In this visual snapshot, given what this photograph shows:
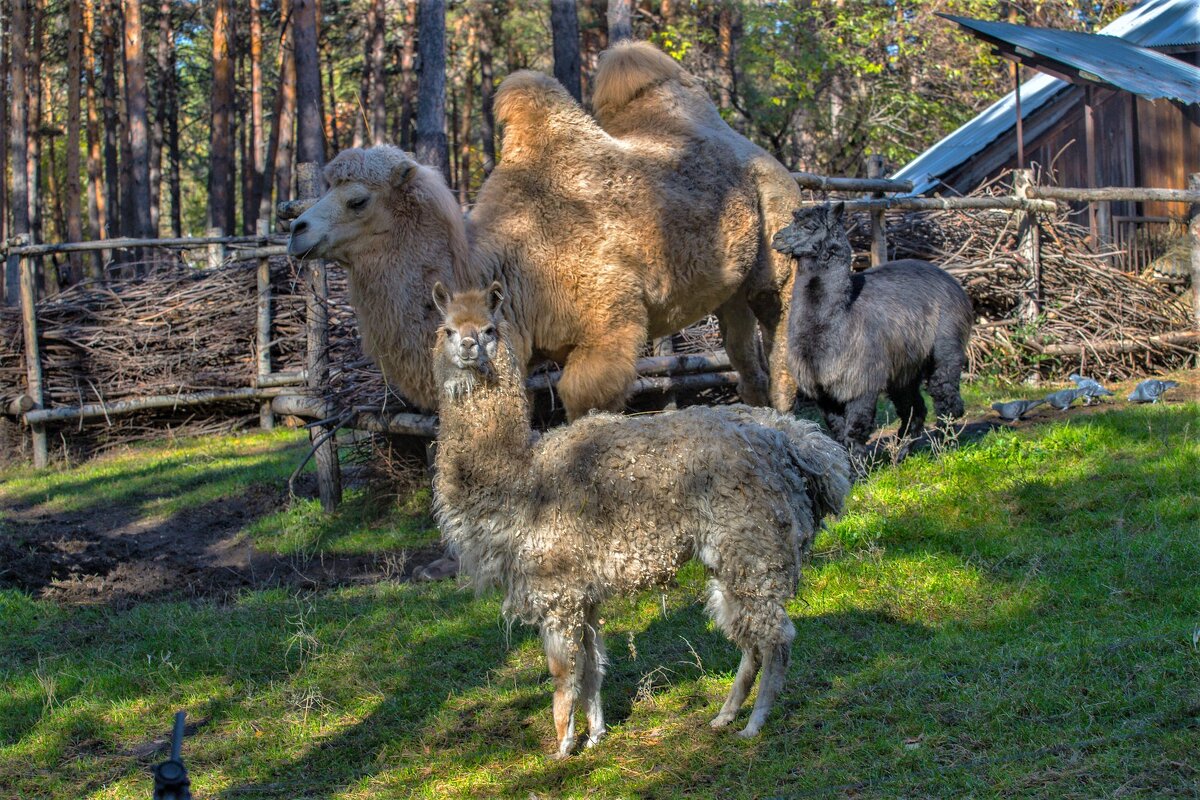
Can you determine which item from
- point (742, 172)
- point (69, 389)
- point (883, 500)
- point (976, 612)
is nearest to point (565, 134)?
point (742, 172)

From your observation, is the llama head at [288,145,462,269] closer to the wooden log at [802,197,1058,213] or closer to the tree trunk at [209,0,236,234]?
the wooden log at [802,197,1058,213]

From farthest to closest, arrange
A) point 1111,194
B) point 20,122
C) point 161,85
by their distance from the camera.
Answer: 1. point 161,85
2. point 20,122
3. point 1111,194

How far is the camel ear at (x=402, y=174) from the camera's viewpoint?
22.6 ft

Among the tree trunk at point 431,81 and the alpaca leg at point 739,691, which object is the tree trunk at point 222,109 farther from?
the alpaca leg at point 739,691

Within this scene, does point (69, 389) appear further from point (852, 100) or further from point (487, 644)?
point (852, 100)

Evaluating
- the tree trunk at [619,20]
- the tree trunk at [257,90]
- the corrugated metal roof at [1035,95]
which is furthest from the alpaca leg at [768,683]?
the tree trunk at [257,90]

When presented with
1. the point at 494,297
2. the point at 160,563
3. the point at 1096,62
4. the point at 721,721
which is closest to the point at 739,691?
the point at 721,721

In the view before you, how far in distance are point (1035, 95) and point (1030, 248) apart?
26.1 ft

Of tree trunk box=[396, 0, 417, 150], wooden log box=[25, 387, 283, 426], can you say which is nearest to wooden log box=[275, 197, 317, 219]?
wooden log box=[25, 387, 283, 426]

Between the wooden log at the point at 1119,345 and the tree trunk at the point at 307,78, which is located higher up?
the tree trunk at the point at 307,78

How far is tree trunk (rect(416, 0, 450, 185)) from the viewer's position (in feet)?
44.4

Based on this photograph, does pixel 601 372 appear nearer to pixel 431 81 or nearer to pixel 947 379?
pixel 947 379

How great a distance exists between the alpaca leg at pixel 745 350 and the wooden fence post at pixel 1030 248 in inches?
188

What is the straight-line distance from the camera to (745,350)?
9070 millimetres
